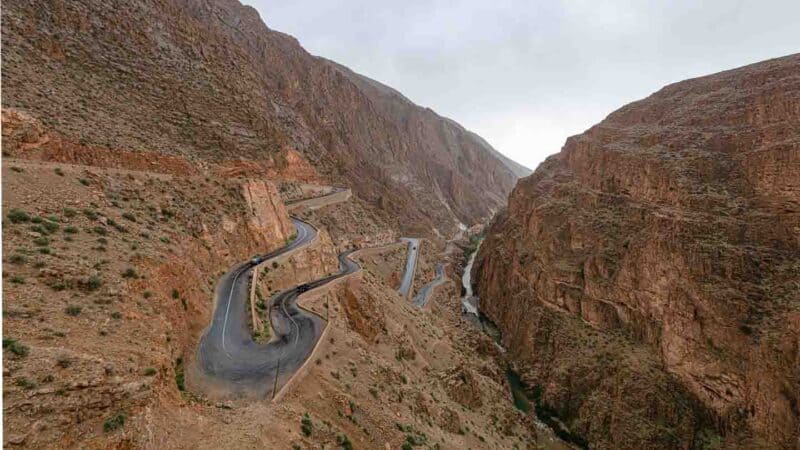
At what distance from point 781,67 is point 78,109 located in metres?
65.7

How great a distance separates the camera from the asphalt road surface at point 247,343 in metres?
14.4

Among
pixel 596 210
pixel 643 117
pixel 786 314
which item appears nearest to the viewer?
pixel 786 314

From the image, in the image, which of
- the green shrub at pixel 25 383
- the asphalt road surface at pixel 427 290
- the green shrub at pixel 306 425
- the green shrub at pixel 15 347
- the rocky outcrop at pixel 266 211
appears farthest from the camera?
the asphalt road surface at pixel 427 290

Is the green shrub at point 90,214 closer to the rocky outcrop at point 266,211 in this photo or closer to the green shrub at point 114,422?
the green shrub at point 114,422

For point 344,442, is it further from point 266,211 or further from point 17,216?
point 266,211

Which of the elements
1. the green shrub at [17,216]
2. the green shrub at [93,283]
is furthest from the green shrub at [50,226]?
the green shrub at [93,283]

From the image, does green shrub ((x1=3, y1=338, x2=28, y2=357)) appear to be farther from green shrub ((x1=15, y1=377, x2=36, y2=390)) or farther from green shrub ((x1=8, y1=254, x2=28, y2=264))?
green shrub ((x1=8, y1=254, x2=28, y2=264))

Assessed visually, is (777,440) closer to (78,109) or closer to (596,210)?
(596,210)

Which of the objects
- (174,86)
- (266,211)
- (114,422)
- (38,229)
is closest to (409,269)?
(266,211)

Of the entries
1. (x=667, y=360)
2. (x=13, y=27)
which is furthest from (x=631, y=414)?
(x=13, y=27)

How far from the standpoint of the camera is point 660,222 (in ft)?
127

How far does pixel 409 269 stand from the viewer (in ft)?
193

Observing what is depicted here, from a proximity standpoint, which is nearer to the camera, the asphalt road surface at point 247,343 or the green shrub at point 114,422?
the green shrub at point 114,422

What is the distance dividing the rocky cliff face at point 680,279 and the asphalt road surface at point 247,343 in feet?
94.9
